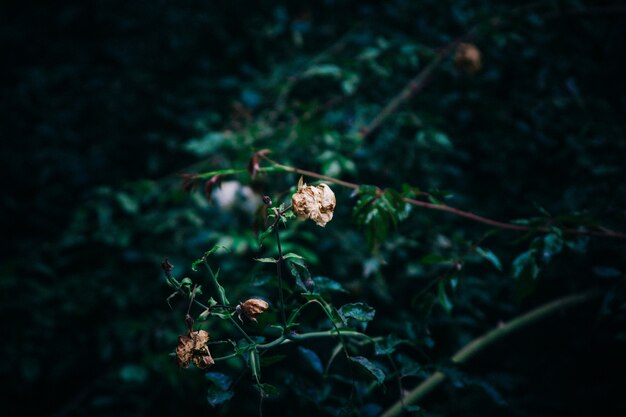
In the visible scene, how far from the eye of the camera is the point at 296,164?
162 centimetres

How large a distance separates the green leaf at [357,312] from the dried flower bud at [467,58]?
4.22ft

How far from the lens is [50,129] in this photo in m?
2.00

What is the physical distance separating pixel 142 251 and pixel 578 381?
1751mm

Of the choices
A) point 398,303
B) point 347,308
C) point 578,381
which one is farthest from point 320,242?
point 578,381

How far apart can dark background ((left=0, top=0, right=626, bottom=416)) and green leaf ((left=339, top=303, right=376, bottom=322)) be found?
0.33 m

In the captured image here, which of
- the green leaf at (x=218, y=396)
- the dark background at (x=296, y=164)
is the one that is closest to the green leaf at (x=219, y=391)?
the green leaf at (x=218, y=396)

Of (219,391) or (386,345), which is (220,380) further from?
(386,345)

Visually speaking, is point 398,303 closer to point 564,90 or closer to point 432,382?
point 432,382

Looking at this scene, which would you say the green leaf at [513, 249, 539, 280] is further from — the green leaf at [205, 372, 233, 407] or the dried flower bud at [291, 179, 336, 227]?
the green leaf at [205, 372, 233, 407]

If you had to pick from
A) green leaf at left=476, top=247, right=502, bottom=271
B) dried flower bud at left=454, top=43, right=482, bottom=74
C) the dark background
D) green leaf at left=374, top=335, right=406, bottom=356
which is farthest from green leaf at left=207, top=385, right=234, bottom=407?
dried flower bud at left=454, top=43, right=482, bottom=74

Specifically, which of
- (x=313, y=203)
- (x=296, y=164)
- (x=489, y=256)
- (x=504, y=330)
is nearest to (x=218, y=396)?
(x=313, y=203)

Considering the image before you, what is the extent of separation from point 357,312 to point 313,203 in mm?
219

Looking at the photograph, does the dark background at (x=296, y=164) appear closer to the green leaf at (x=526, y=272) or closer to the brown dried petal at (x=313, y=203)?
the green leaf at (x=526, y=272)

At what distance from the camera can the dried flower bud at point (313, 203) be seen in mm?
673
